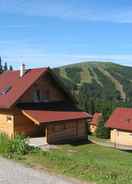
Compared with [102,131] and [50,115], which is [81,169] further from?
[102,131]

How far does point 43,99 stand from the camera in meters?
31.8

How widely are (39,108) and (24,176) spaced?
755 inches

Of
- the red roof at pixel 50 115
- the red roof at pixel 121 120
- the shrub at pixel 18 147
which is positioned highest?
the red roof at pixel 50 115

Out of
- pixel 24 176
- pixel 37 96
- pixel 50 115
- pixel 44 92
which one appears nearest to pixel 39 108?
pixel 37 96

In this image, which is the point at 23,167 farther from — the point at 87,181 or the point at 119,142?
the point at 119,142

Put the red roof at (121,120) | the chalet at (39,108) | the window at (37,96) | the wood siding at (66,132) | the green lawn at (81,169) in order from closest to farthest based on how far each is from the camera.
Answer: the green lawn at (81,169) → the wood siding at (66,132) → the chalet at (39,108) → the window at (37,96) → the red roof at (121,120)

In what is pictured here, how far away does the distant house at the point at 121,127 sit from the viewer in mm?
48197

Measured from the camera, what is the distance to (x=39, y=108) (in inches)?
1193

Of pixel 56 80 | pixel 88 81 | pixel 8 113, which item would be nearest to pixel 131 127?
pixel 56 80

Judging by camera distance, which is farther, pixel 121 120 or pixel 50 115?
pixel 121 120

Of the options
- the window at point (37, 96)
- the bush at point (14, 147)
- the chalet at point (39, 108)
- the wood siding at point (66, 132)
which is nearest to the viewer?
the bush at point (14, 147)

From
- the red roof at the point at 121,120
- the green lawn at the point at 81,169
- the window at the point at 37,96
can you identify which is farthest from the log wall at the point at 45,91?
the red roof at the point at 121,120

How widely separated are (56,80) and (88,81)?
153290 millimetres

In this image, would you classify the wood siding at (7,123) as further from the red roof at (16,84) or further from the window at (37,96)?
the window at (37,96)
